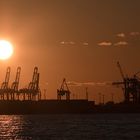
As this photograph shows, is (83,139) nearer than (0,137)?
Yes

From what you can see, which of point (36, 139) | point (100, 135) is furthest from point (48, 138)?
point (100, 135)

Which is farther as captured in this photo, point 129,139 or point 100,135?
point 100,135

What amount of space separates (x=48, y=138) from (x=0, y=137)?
10.6m

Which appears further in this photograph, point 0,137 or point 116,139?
point 0,137

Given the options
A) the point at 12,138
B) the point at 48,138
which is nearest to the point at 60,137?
the point at 48,138

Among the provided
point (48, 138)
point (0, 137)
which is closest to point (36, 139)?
point (48, 138)

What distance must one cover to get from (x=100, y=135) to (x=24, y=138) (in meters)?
12.7

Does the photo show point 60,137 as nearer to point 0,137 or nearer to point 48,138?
point 48,138

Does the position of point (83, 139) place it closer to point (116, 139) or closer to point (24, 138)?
point (116, 139)

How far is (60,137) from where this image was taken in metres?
93.9

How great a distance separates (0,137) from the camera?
9869 cm

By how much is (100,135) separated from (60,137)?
24.0 feet

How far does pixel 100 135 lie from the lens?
3819 inches

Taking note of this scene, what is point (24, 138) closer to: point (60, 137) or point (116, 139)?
point (60, 137)
